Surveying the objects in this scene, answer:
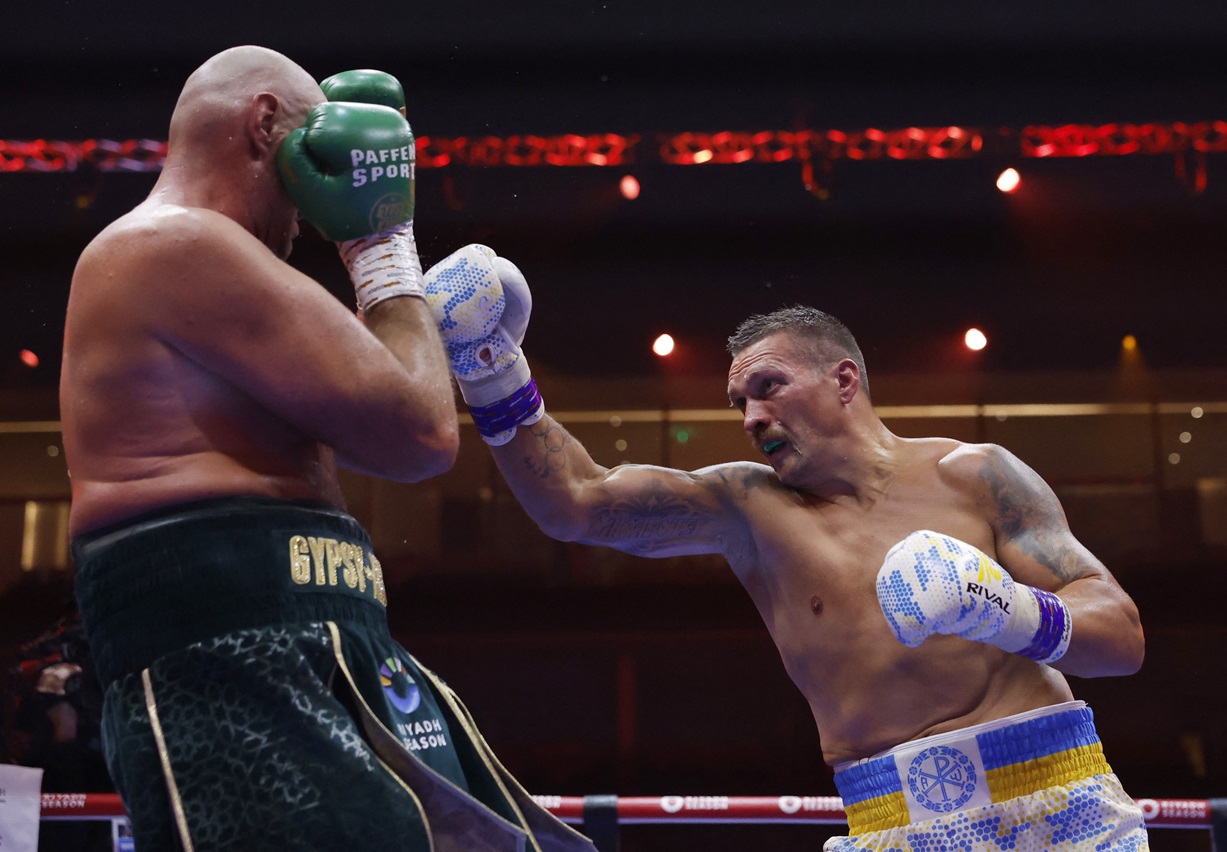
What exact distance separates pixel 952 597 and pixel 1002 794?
531 mm

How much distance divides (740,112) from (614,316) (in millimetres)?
1660

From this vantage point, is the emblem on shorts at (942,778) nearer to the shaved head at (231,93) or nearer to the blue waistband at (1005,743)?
the blue waistband at (1005,743)

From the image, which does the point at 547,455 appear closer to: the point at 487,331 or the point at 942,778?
the point at 487,331

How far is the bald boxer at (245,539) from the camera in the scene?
113 cm

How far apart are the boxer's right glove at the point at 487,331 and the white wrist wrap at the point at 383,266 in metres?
0.49

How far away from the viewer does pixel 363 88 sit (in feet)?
5.02

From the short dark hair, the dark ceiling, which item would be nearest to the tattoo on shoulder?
the short dark hair

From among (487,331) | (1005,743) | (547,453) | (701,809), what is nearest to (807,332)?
(547,453)

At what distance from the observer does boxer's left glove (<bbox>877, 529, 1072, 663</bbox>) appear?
1.82 m

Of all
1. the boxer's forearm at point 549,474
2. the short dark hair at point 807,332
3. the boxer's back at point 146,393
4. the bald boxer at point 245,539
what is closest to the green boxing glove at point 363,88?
the bald boxer at point 245,539

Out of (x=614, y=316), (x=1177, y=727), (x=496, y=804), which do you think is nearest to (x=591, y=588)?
(x=614, y=316)

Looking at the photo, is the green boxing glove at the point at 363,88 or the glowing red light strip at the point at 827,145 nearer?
the green boxing glove at the point at 363,88

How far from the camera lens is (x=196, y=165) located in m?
1.34

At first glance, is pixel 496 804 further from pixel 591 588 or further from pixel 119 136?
pixel 591 588
